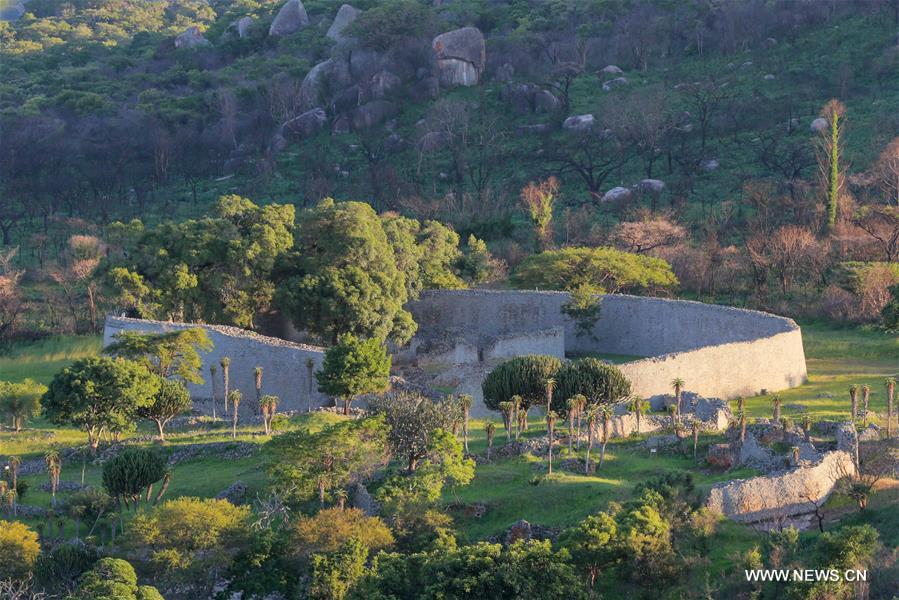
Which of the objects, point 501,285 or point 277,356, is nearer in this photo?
point 277,356

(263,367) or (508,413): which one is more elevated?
(263,367)

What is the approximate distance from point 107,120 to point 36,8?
214 feet

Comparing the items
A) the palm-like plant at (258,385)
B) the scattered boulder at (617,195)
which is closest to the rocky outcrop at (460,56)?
the scattered boulder at (617,195)

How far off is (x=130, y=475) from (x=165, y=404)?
873 centimetres

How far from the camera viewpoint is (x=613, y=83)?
124m

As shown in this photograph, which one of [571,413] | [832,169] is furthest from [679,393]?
[832,169]

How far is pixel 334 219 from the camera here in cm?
6706

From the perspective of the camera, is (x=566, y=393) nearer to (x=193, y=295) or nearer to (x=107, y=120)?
(x=193, y=295)

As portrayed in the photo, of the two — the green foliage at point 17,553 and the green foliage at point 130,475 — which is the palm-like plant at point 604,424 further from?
the green foliage at point 17,553

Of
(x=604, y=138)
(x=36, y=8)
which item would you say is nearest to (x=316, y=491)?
(x=604, y=138)

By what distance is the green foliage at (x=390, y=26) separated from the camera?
132250 millimetres

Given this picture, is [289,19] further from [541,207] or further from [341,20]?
[541,207]

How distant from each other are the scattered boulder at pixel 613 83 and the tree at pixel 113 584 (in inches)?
3583

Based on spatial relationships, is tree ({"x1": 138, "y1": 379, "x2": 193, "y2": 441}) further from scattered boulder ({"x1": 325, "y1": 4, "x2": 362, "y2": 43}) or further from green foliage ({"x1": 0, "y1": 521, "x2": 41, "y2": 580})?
scattered boulder ({"x1": 325, "y1": 4, "x2": 362, "y2": 43})
